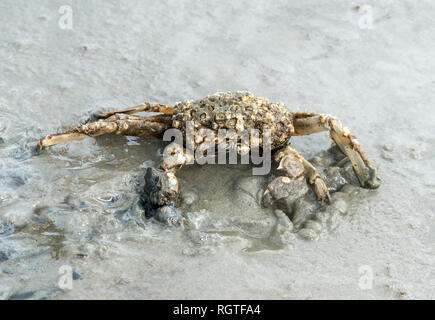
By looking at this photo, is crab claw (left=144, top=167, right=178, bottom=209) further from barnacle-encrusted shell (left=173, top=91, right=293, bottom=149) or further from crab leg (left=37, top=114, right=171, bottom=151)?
crab leg (left=37, top=114, right=171, bottom=151)

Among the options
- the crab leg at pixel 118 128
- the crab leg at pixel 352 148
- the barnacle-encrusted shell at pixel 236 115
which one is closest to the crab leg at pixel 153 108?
the crab leg at pixel 118 128

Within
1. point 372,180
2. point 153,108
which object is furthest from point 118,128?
point 372,180

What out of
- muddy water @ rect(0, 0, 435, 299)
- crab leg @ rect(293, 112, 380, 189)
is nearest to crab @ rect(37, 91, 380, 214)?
crab leg @ rect(293, 112, 380, 189)

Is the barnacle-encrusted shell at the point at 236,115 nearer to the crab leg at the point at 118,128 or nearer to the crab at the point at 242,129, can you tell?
the crab at the point at 242,129

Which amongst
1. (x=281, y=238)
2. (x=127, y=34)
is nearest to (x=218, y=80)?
(x=127, y=34)

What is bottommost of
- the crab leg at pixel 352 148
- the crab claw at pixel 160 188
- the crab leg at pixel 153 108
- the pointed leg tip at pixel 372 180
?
the crab claw at pixel 160 188

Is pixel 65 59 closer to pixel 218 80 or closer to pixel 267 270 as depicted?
pixel 218 80
